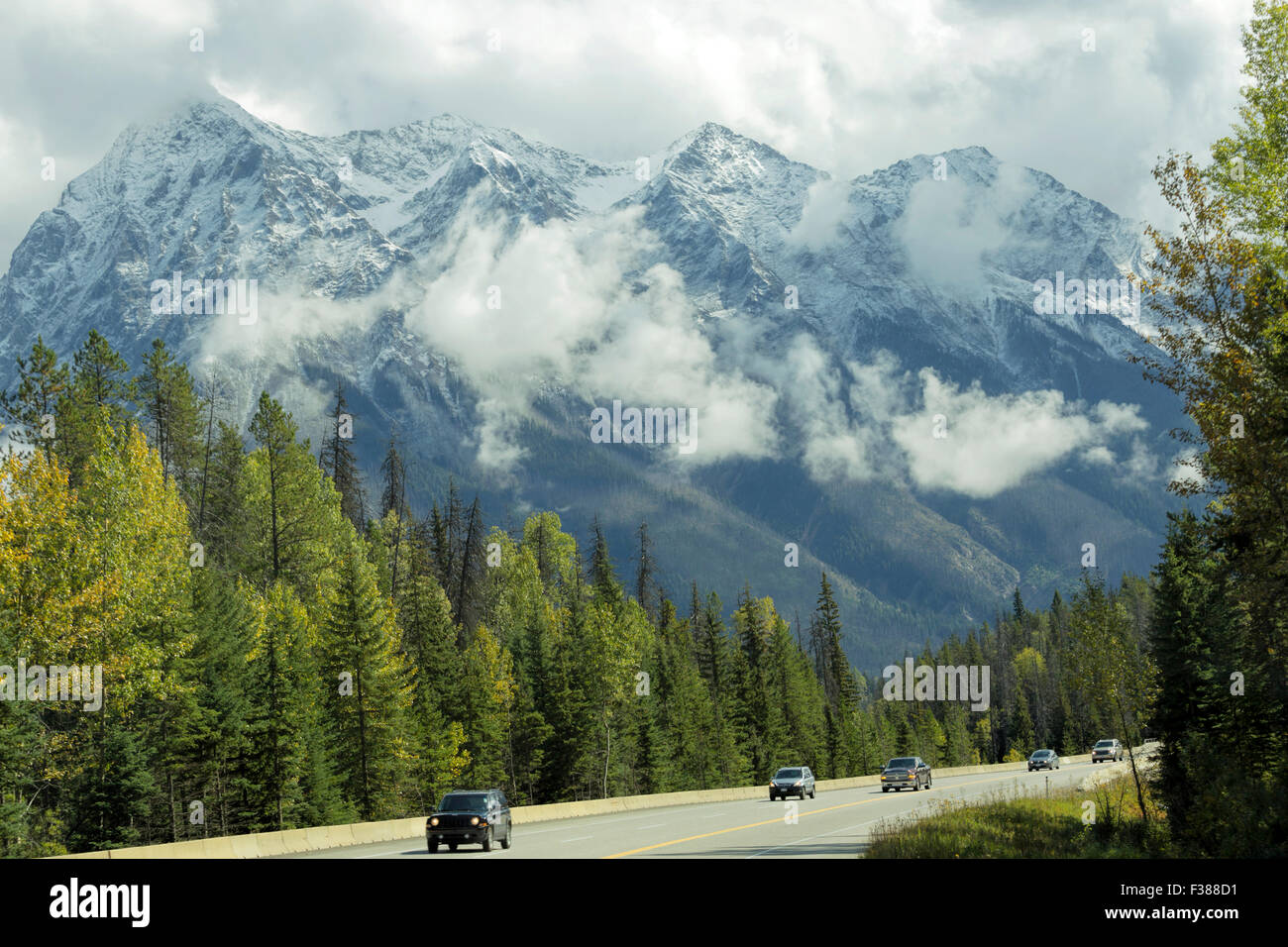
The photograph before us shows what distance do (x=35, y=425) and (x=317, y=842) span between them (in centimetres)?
3399

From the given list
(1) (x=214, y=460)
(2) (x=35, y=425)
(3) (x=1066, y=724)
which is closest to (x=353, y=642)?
(2) (x=35, y=425)

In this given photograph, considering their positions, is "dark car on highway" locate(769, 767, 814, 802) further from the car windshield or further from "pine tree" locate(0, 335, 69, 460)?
"pine tree" locate(0, 335, 69, 460)

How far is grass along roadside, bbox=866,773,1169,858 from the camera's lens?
2212 cm

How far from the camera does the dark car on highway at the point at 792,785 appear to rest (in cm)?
5541

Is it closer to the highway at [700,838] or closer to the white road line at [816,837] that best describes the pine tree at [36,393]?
the highway at [700,838]

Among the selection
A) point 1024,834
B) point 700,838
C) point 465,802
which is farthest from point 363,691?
point 1024,834

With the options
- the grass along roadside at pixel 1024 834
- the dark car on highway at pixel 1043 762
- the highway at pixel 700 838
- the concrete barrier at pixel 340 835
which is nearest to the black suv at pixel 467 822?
the highway at pixel 700 838

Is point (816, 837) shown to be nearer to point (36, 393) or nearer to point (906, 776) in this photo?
point (906, 776)

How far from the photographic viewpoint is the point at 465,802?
2997cm

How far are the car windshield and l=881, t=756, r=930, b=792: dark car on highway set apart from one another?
122 ft

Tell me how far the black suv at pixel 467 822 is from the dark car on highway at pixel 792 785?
90.5 ft

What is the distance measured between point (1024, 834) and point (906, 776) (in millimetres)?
37050

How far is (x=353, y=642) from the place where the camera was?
61656mm
